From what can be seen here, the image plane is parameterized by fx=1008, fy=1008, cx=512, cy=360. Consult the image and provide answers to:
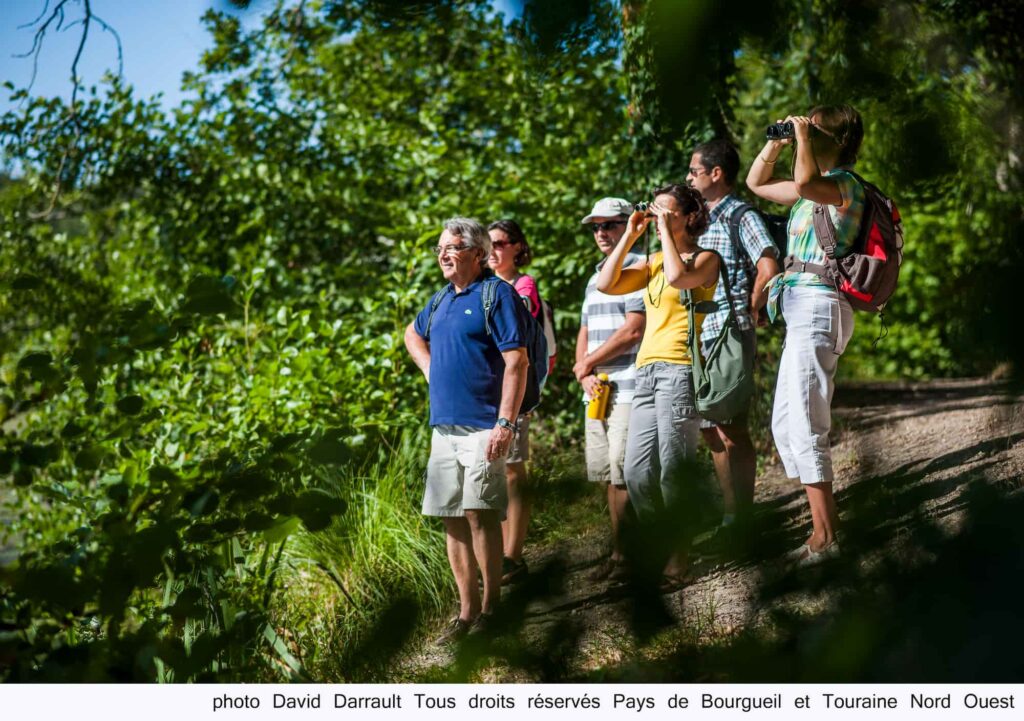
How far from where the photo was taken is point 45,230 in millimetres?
6801

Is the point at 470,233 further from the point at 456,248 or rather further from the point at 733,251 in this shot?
the point at 733,251

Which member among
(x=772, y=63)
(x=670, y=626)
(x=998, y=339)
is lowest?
(x=670, y=626)

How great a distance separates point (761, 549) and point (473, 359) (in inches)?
91.0

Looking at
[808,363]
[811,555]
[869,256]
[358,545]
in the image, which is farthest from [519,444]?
[811,555]

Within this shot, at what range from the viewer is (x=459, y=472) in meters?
3.27

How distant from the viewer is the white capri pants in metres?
2.87

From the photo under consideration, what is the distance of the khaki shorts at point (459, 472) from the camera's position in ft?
10.3

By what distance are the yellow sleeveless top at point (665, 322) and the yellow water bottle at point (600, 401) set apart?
0.38 meters

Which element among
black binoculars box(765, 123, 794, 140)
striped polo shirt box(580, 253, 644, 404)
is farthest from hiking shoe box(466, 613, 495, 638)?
striped polo shirt box(580, 253, 644, 404)

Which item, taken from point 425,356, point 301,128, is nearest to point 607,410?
point 425,356

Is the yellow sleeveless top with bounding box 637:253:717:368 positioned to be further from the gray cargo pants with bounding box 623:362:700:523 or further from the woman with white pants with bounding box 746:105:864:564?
the woman with white pants with bounding box 746:105:864:564

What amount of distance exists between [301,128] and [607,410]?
3.46 metres

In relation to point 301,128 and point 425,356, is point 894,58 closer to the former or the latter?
point 425,356

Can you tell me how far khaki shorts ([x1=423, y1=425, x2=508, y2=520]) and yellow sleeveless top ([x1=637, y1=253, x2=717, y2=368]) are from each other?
2.04ft
